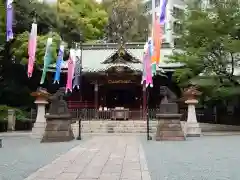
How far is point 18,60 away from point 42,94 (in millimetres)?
8471

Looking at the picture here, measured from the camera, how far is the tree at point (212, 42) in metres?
23.2

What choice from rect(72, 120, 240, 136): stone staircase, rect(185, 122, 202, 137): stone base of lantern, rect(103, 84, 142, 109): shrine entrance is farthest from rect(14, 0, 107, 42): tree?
rect(185, 122, 202, 137): stone base of lantern

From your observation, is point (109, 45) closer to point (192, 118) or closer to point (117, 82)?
point (117, 82)

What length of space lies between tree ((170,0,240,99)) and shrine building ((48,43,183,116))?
17.3 ft

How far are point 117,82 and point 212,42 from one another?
11.1 meters

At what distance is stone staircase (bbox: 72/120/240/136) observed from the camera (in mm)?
25269

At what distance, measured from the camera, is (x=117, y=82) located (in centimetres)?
3222

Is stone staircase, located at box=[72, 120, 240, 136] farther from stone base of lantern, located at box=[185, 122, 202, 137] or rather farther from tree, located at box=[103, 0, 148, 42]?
tree, located at box=[103, 0, 148, 42]

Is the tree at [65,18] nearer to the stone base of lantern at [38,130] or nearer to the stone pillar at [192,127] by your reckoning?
the stone base of lantern at [38,130]

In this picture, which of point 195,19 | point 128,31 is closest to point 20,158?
point 195,19

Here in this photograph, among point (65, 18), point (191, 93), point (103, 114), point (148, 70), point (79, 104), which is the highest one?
point (65, 18)

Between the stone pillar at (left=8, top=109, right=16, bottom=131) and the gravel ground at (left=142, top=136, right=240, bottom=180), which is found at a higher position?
the stone pillar at (left=8, top=109, right=16, bottom=131)

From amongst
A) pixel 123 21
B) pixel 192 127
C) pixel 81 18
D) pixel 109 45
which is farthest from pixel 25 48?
pixel 123 21

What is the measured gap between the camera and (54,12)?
33.7 metres
